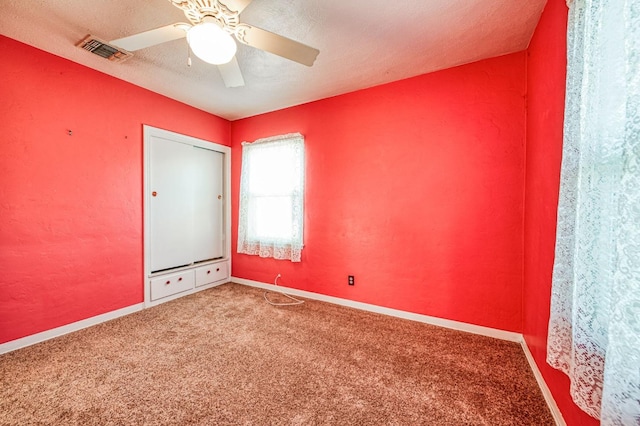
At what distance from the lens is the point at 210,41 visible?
1236 mm

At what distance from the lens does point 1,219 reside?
6.24 feet

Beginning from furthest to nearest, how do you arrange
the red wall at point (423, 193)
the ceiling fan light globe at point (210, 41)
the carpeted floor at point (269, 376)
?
the red wall at point (423, 193) < the carpeted floor at point (269, 376) < the ceiling fan light globe at point (210, 41)

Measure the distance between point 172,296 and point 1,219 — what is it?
1619 mm

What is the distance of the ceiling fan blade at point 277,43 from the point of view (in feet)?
4.70

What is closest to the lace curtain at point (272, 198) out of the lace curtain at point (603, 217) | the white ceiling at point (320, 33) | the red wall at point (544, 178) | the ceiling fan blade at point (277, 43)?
the white ceiling at point (320, 33)

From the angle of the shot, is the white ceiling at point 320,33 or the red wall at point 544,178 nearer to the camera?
the red wall at point 544,178

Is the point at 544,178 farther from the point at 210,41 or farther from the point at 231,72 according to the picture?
the point at 231,72

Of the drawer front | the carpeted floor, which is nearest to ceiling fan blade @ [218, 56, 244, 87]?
the carpeted floor

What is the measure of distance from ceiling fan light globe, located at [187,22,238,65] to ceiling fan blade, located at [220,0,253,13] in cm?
22

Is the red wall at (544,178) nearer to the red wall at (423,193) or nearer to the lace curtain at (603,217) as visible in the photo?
the red wall at (423,193)

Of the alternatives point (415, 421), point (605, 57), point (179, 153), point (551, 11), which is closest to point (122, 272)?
point (179, 153)

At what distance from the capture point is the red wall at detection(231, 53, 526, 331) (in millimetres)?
2102

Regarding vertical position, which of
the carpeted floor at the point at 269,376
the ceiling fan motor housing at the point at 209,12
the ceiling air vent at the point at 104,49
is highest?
the ceiling air vent at the point at 104,49

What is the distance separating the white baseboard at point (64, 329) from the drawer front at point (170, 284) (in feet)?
0.62
